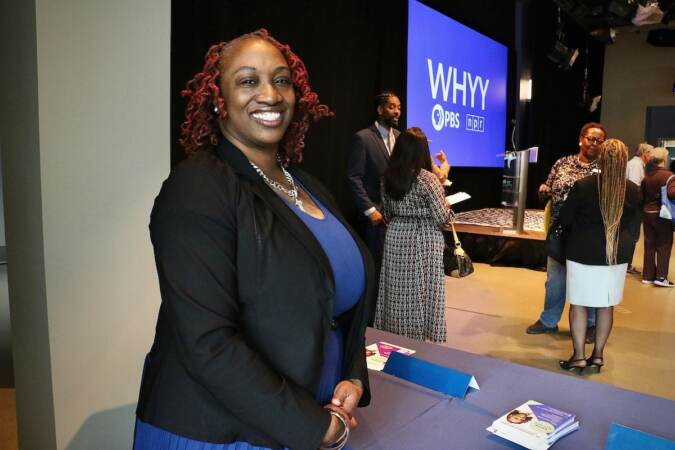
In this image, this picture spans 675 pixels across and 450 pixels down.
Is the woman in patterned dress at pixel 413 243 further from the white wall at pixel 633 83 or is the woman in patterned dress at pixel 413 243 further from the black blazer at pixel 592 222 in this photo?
the white wall at pixel 633 83

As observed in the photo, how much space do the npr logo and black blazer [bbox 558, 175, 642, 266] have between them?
4.02 m

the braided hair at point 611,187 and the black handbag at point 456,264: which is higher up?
the braided hair at point 611,187

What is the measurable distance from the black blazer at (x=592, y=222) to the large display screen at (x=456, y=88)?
2.67 meters

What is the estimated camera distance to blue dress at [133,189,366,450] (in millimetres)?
1003

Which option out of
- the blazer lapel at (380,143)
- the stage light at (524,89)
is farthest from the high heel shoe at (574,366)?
the stage light at (524,89)

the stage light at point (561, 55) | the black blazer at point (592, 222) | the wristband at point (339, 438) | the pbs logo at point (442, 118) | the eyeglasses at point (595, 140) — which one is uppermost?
the stage light at point (561, 55)

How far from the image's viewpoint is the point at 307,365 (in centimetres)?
98

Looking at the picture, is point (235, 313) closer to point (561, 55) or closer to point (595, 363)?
point (595, 363)

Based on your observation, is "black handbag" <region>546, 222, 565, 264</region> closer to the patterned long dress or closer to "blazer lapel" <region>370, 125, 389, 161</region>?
the patterned long dress

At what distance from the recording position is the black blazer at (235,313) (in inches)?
35.1

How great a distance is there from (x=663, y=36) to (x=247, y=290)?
13112 millimetres

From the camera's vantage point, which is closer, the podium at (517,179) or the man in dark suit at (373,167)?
the man in dark suit at (373,167)

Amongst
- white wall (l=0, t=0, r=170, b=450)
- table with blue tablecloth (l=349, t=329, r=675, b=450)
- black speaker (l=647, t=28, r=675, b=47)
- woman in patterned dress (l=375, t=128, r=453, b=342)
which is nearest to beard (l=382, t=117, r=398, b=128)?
woman in patterned dress (l=375, t=128, r=453, b=342)

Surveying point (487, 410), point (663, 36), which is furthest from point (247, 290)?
point (663, 36)
